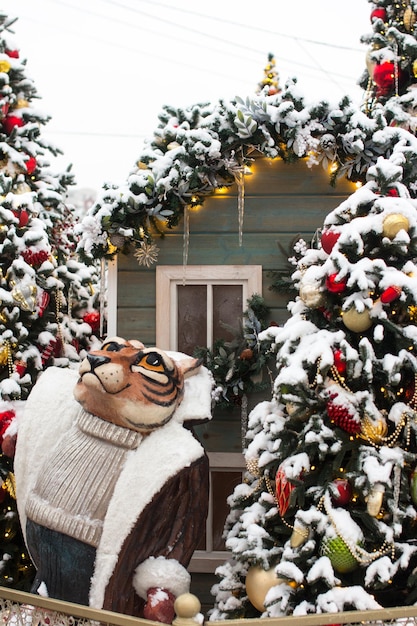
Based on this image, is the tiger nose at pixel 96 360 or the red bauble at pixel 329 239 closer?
the red bauble at pixel 329 239

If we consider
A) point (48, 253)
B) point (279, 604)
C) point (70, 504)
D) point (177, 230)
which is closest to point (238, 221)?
Answer: point (177, 230)

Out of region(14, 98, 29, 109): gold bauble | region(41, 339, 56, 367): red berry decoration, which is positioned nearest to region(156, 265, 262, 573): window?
region(41, 339, 56, 367): red berry decoration

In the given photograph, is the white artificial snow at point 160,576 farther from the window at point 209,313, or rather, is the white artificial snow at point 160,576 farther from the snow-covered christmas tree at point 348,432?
the window at point 209,313

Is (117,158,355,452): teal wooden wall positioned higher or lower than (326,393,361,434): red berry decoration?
higher

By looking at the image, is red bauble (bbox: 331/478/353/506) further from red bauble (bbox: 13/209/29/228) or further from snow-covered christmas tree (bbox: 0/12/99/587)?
red bauble (bbox: 13/209/29/228)

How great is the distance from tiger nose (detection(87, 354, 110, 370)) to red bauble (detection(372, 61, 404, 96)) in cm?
295

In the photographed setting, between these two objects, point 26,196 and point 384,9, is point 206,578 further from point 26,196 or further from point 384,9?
point 384,9

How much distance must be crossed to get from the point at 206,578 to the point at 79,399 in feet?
5.53

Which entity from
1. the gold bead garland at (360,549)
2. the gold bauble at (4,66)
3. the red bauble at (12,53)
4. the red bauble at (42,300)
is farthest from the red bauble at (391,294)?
the red bauble at (12,53)

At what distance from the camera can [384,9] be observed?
581 centimetres

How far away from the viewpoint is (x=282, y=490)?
381 centimetres

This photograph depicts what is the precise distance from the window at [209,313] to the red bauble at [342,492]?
4.86 ft

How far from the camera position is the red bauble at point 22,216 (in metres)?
5.46

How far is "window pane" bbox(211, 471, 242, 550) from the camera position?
5191mm
